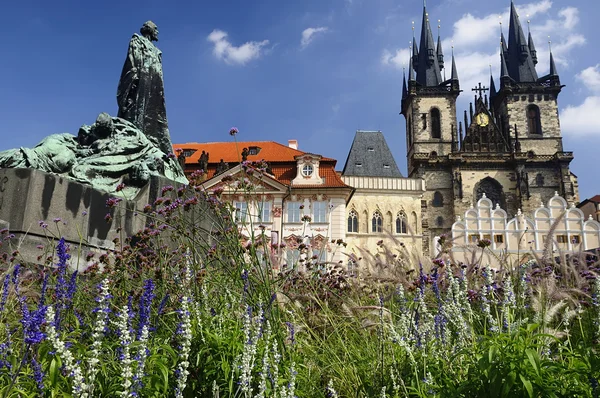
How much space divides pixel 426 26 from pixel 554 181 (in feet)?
92.4

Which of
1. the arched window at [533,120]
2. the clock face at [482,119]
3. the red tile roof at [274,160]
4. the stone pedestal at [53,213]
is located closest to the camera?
the stone pedestal at [53,213]

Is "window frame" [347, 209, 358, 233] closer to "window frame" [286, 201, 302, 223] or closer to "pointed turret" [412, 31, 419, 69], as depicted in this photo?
"window frame" [286, 201, 302, 223]

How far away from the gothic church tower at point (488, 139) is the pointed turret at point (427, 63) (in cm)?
13

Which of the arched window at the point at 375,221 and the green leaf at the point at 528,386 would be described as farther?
the arched window at the point at 375,221

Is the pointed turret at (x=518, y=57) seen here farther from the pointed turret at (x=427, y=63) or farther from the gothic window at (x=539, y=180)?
the gothic window at (x=539, y=180)

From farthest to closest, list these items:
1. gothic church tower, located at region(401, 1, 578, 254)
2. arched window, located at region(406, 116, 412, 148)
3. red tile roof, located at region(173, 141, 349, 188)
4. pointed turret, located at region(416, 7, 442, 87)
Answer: pointed turret, located at region(416, 7, 442, 87) → arched window, located at region(406, 116, 412, 148) → gothic church tower, located at region(401, 1, 578, 254) → red tile roof, located at region(173, 141, 349, 188)

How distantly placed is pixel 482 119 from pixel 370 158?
70.2 feet

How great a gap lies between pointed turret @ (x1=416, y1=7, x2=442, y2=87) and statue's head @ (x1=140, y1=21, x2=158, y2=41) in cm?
5790

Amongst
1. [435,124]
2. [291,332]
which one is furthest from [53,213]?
[435,124]

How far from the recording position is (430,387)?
8.50ft

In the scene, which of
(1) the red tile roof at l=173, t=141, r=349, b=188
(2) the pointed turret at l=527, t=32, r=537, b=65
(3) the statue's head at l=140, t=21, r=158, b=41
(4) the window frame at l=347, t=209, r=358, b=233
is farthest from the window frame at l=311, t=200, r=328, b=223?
(2) the pointed turret at l=527, t=32, r=537, b=65

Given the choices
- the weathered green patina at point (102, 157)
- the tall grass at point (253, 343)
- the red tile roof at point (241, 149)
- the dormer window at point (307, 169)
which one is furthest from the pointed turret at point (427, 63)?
the tall grass at point (253, 343)

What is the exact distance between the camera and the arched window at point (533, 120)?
60062 millimetres

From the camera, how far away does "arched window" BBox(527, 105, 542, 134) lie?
60.1 meters
